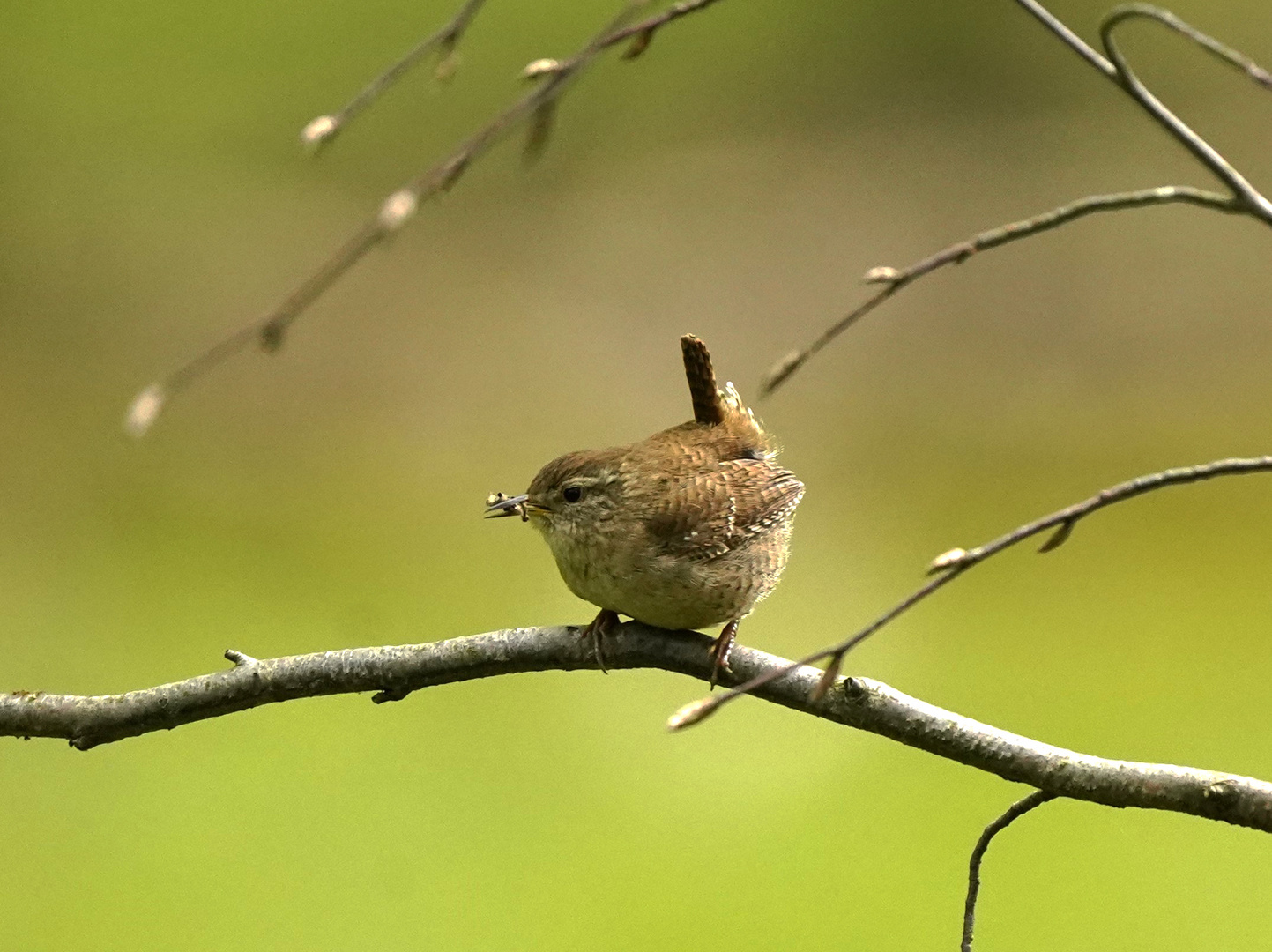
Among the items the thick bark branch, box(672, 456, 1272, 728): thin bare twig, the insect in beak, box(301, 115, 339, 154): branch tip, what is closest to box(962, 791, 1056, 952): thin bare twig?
the thick bark branch

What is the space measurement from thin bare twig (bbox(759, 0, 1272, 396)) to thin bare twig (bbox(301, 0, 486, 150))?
0.81 ft

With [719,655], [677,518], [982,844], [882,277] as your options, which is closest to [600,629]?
[719,655]

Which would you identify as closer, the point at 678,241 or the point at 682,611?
the point at 682,611

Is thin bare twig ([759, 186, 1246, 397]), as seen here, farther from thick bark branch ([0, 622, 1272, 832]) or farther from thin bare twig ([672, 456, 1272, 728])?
thick bark branch ([0, 622, 1272, 832])

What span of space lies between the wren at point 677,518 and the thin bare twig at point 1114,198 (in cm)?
78

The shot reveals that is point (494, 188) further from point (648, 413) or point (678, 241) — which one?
point (648, 413)

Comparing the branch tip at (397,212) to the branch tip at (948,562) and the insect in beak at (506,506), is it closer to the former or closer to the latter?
the branch tip at (948,562)

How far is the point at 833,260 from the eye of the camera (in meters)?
5.18

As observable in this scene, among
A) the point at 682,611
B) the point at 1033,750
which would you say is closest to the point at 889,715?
the point at 1033,750

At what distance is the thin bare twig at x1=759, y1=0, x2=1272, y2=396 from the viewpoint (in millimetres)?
782

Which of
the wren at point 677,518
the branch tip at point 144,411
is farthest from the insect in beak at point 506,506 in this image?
the branch tip at point 144,411

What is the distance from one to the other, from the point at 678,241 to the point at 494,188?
0.70 meters

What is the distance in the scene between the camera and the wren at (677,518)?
1.66 meters

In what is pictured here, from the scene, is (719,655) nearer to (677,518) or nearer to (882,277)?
(677,518)
